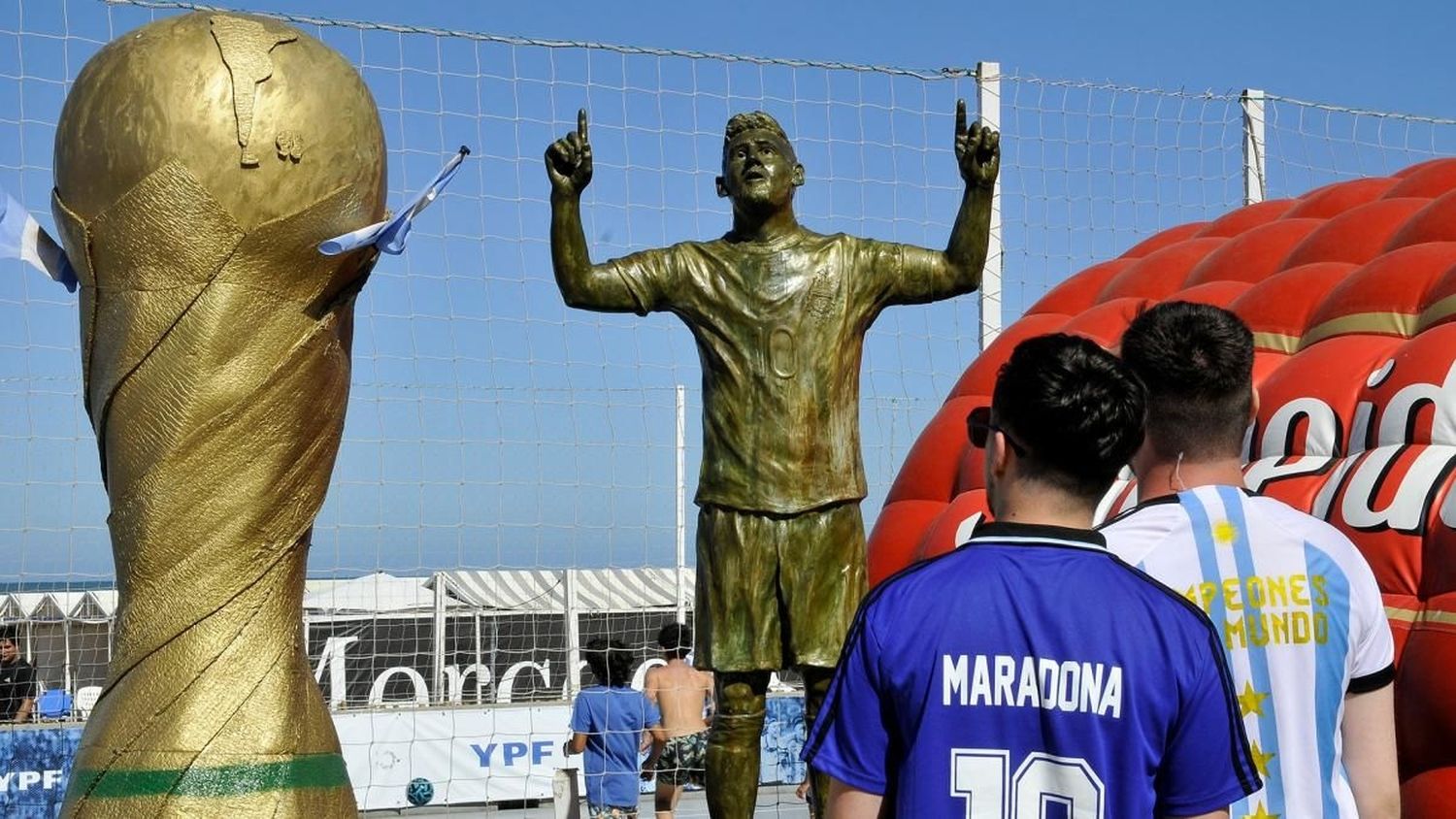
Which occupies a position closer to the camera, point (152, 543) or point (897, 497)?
point (152, 543)

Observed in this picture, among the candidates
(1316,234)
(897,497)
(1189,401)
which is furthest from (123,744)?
(1316,234)

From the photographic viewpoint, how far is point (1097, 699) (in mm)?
1726

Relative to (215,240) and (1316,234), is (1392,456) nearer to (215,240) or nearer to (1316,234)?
(1316,234)

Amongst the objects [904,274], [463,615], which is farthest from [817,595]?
[463,615]

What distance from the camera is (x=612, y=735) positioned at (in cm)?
784

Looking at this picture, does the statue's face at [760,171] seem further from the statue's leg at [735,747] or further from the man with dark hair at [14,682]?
the man with dark hair at [14,682]

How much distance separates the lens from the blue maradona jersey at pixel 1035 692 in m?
1.73

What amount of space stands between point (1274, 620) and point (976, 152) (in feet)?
5.00

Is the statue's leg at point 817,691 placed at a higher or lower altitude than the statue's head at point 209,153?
lower

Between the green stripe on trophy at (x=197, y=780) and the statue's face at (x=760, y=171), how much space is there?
1487 millimetres

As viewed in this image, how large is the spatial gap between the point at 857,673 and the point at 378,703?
9.81 m

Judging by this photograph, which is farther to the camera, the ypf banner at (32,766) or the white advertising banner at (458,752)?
the white advertising banner at (458,752)

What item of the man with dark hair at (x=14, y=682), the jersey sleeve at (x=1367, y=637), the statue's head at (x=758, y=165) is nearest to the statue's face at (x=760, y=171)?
the statue's head at (x=758, y=165)

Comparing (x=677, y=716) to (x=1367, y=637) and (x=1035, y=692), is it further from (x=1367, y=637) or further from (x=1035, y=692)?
(x=1035, y=692)
